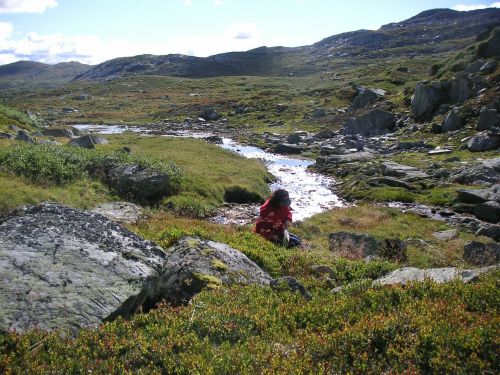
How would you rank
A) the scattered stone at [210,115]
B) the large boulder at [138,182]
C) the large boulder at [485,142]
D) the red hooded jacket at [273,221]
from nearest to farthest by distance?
the red hooded jacket at [273,221], the large boulder at [138,182], the large boulder at [485,142], the scattered stone at [210,115]

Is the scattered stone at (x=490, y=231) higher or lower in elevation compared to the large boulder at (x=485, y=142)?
lower

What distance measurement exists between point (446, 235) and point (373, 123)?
2256 inches

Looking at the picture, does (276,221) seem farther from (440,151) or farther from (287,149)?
(287,149)

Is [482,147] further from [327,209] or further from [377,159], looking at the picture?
A: [327,209]

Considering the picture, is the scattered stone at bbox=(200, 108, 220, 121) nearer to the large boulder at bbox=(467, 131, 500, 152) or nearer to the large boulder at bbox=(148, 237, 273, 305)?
the large boulder at bbox=(467, 131, 500, 152)

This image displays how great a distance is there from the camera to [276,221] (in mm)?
18859

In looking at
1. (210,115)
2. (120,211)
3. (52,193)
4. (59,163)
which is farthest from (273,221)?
(210,115)

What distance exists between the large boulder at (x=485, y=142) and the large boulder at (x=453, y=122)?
1102 cm

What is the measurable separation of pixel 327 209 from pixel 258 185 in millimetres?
7692

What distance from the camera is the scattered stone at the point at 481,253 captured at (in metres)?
22.3

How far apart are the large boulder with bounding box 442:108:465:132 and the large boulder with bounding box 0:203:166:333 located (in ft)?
216

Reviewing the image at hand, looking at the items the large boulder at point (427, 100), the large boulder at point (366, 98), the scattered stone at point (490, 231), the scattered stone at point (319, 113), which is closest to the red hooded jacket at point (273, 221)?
the scattered stone at point (490, 231)

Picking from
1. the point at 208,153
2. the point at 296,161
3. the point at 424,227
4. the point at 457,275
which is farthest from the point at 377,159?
the point at 457,275

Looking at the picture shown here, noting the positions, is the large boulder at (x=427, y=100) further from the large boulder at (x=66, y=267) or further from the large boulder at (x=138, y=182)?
the large boulder at (x=66, y=267)
